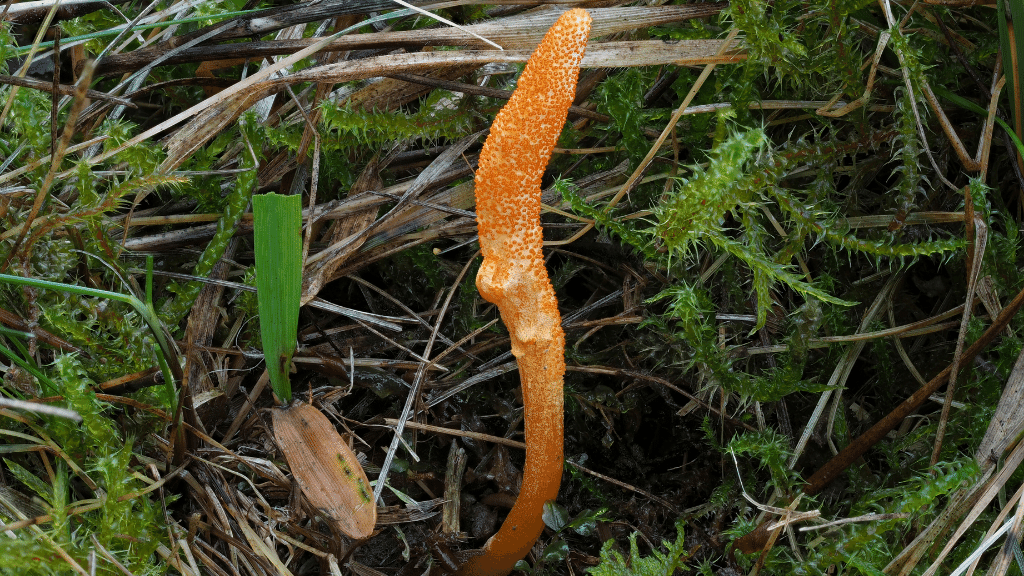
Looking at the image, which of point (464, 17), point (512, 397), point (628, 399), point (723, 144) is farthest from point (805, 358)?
point (464, 17)

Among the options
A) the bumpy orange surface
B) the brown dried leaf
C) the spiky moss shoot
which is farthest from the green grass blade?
the spiky moss shoot

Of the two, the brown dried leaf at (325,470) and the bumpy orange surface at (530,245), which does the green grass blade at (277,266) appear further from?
the bumpy orange surface at (530,245)

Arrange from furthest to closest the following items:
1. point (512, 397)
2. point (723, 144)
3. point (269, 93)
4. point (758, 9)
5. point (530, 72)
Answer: point (512, 397)
point (269, 93)
point (758, 9)
point (723, 144)
point (530, 72)

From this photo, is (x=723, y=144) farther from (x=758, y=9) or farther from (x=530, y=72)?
(x=530, y=72)

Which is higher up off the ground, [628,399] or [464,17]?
[464,17]

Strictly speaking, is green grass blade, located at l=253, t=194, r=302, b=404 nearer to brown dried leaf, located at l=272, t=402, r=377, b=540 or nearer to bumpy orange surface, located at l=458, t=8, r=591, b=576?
brown dried leaf, located at l=272, t=402, r=377, b=540

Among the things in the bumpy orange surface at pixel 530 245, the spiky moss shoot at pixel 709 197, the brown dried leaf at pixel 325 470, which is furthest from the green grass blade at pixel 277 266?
the spiky moss shoot at pixel 709 197
